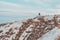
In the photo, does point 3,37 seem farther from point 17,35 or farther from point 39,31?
point 39,31

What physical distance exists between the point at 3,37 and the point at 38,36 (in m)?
6.38

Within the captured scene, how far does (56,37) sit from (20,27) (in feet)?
28.2

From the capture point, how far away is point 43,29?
2152 cm

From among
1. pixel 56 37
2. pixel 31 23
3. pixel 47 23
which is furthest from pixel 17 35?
pixel 56 37

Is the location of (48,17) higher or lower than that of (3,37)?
higher

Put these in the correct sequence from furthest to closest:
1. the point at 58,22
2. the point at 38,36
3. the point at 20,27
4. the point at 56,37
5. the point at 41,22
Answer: the point at 20,27 → the point at 41,22 → the point at 58,22 → the point at 38,36 → the point at 56,37

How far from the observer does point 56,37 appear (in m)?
A: 17.0

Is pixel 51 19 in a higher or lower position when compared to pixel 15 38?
higher

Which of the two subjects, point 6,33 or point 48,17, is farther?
point 6,33

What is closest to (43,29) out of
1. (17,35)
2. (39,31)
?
(39,31)

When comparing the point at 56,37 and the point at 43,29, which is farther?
the point at 43,29

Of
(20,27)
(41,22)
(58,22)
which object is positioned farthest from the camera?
(20,27)

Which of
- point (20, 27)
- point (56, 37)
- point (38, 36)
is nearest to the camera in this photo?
point (56, 37)

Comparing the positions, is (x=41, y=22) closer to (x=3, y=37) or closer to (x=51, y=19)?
(x=51, y=19)
